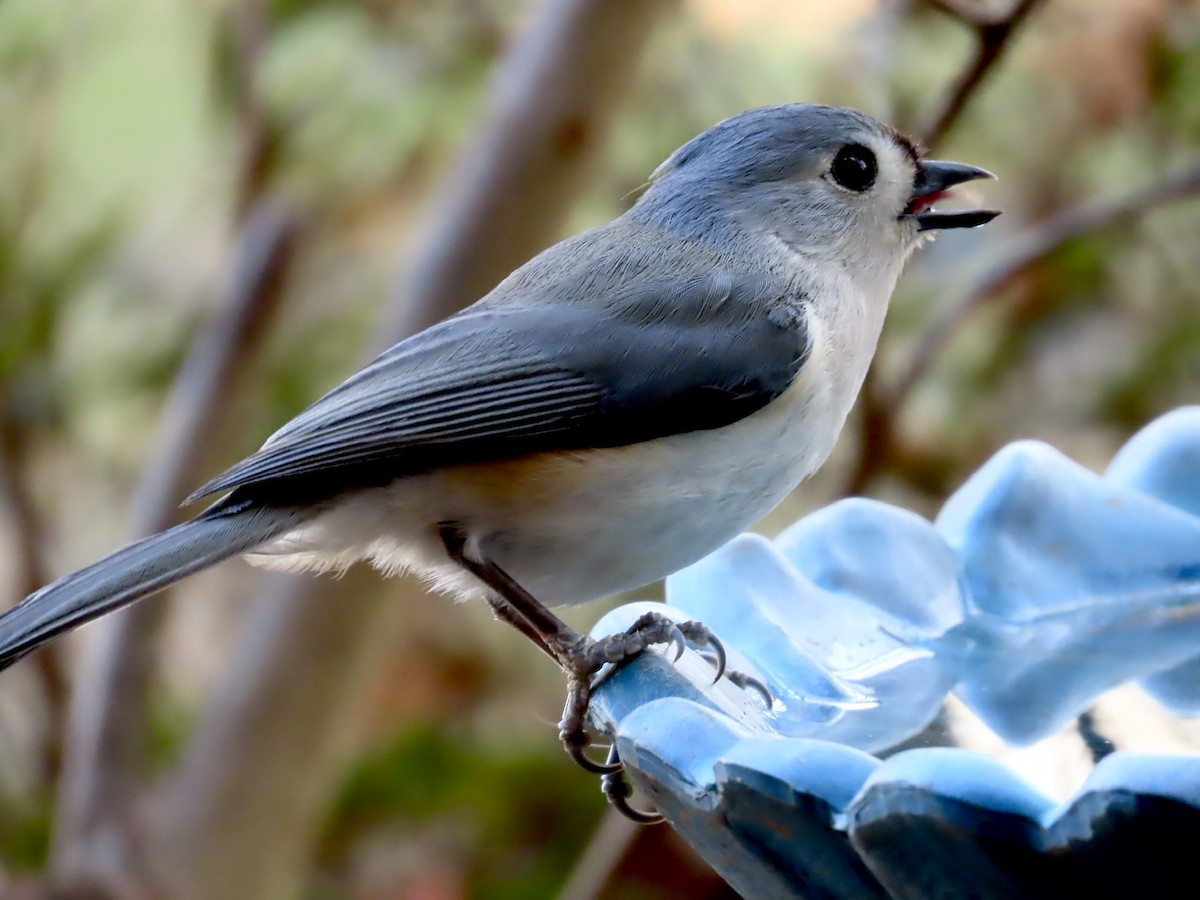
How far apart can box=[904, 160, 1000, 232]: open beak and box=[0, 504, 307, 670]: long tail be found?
84cm

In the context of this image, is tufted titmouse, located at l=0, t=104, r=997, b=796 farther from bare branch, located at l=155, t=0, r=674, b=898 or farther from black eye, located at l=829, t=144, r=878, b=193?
bare branch, located at l=155, t=0, r=674, b=898

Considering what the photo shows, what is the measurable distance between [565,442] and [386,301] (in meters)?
1.26

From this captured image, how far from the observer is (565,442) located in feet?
4.80

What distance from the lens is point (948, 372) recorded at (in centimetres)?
277

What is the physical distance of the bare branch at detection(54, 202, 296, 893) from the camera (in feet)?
7.27

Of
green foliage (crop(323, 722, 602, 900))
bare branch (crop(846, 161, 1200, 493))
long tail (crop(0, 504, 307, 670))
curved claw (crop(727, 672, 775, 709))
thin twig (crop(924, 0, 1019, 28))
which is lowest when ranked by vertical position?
green foliage (crop(323, 722, 602, 900))

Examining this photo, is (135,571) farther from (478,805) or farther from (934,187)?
(478,805)

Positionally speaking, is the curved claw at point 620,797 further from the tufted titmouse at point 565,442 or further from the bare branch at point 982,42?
the bare branch at point 982,42

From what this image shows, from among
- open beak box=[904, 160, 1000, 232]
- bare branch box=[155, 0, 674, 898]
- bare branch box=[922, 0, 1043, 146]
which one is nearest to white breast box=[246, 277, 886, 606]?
open beak box=[904, 160, 1000, 232]

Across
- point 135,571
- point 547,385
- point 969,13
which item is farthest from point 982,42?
point 135,571

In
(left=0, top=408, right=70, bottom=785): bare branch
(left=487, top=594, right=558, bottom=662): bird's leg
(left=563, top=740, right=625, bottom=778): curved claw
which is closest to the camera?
(left=563, top=740, right=625, bottom=778): curved claw

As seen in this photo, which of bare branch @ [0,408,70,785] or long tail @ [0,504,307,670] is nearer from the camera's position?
long tail @ [0,504,307,670]

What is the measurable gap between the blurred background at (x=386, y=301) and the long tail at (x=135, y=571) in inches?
29.5

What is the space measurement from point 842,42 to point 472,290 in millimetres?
1012
